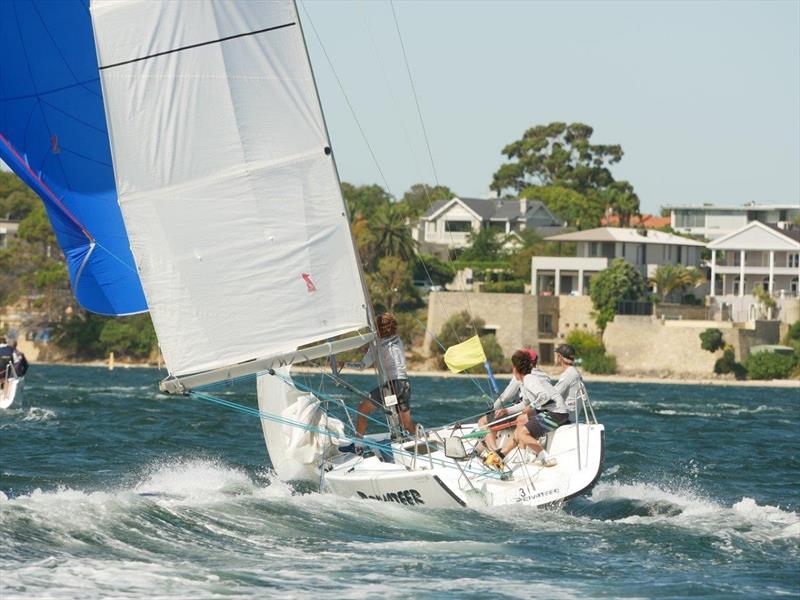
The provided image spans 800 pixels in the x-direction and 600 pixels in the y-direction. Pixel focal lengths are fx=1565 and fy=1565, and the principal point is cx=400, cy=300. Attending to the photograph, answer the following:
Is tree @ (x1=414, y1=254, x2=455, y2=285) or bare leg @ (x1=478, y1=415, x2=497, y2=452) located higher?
tree @ (x1=414, y1=254, x2=455, y2=285)

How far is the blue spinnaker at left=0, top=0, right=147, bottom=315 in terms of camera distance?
14883 millimetres

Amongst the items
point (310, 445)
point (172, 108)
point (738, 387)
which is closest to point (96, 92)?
point (172, 108)

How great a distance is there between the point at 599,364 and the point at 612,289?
11.4ft

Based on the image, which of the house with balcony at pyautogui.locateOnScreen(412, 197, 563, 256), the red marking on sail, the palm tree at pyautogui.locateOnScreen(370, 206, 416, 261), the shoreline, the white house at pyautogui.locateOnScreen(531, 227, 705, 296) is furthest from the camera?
the house with balcony at pyautogui.locateOnScreen(412, 197, 563, 256)

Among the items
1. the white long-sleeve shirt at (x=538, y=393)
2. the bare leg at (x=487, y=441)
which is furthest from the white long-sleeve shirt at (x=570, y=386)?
the bare leg at (x=487, y=441)

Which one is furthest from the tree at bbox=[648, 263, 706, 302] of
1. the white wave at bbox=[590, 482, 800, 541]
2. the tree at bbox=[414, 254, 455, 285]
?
the white wave at bbox=[590, 482, 800, 541]

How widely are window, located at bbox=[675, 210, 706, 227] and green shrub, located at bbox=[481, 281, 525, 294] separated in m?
30.5

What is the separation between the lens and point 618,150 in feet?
341

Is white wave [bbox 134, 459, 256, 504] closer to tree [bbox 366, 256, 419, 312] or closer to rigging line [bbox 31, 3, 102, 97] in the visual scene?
rigging line [bbox 31, 3, 102, 97]

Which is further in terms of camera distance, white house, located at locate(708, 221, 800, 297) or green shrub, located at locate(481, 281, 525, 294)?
green shrub, located at locate(481, 281, 525, 294)

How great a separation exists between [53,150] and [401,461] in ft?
15.1

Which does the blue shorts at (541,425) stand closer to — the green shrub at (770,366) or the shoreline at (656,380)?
the shoreline at (656,380)

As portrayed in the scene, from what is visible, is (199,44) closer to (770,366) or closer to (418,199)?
(770,366)

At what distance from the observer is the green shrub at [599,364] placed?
63.3 m
